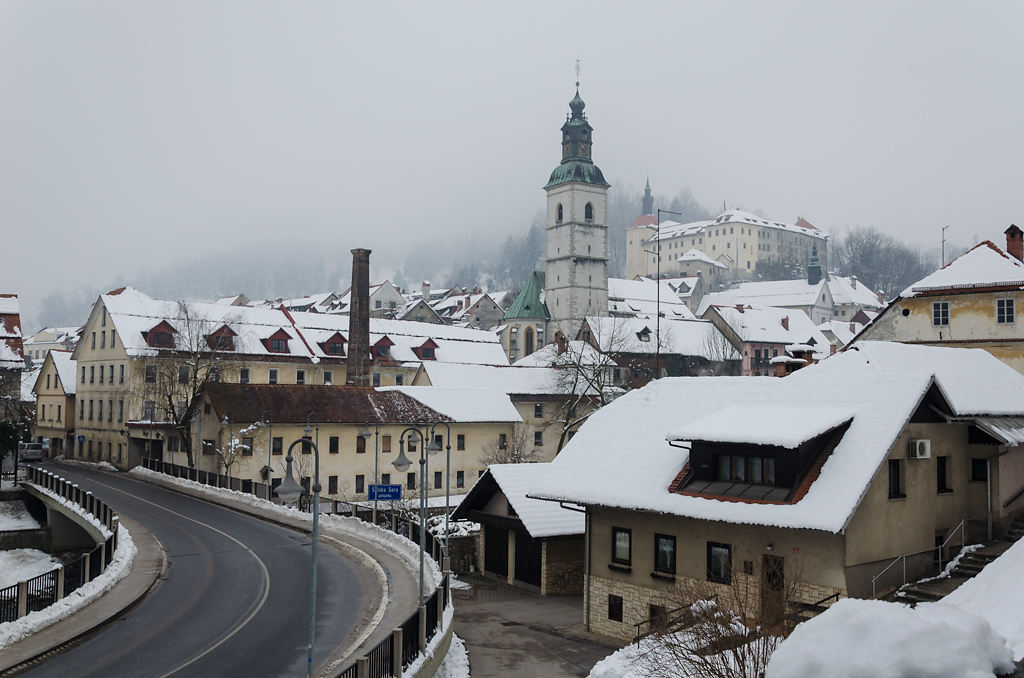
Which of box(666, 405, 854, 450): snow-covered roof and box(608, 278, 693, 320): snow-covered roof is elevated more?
box(608, 278, 693, 320): snow-covered roof

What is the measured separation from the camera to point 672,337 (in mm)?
109875

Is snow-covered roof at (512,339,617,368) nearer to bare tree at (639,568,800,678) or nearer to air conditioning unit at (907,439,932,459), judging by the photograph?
air conditioning unit at (907,439,932,459)

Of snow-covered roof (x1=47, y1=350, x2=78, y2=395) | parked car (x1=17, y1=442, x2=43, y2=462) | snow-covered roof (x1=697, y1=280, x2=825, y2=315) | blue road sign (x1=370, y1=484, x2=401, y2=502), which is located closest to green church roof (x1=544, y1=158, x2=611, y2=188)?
snow-covered roof (x1=697, y1=280, x2=825, y2=315)

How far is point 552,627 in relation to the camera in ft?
Result: 95.8

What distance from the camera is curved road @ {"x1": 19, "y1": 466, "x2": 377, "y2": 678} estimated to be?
21.2m

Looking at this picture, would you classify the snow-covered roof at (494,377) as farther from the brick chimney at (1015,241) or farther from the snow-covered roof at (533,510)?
the brick chimney at (1015,241)

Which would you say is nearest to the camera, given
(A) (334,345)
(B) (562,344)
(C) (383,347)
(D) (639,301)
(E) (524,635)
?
(E) (524,635)

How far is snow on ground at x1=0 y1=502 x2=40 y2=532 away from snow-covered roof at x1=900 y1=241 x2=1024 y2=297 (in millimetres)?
51834

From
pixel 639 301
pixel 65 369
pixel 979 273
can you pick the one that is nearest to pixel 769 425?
pixel 979 273

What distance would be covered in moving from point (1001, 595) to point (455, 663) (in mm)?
13577

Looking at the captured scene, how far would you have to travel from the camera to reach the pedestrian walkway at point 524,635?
24609 millimetres

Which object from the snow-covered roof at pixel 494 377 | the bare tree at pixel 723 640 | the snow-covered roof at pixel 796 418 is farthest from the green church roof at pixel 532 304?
the bare tree at pixel 723 640

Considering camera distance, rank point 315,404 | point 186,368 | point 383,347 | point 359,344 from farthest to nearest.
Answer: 1. point 383,347
2. point 359,344
3. point 186,368
4. point 315,404

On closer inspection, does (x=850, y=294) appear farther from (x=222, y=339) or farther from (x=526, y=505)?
(x=526, y=505)
